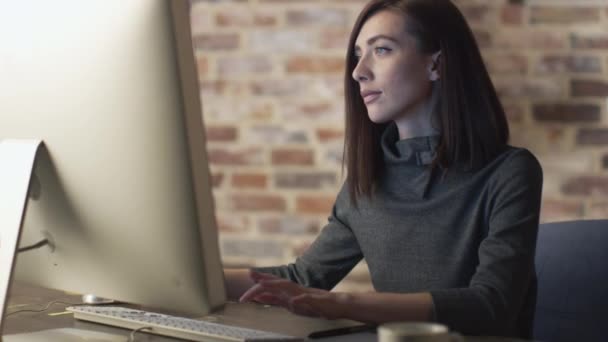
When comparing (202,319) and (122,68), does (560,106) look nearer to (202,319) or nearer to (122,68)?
(202,319)

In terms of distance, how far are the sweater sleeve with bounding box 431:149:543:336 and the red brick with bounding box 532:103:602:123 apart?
740 mm

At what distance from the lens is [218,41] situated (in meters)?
2.53

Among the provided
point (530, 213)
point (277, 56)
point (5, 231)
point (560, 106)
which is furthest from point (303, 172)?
point (5, 231)

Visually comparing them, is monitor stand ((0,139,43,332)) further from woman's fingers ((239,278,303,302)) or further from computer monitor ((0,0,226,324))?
woman's fingers ((239,278,303,302))

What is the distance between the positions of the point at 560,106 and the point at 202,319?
1265 mm

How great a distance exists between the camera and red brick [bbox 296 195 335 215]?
2.46 meters

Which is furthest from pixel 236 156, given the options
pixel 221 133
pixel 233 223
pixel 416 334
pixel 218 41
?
pixel 416 334

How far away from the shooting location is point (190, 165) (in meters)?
0.95

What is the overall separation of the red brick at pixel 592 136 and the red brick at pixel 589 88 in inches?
3.5

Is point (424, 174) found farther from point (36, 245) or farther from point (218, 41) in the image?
point (218, 41)

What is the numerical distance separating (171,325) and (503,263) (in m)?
0.53

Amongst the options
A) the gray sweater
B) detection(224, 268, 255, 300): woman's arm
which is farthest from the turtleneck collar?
detection(224, 268, 255, 300): woman's arm

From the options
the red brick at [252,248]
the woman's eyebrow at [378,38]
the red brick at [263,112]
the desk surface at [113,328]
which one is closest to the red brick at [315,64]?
the red brick at [263,112]

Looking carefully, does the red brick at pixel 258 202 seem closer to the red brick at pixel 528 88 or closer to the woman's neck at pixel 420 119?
the red brick at pixel 528 88
